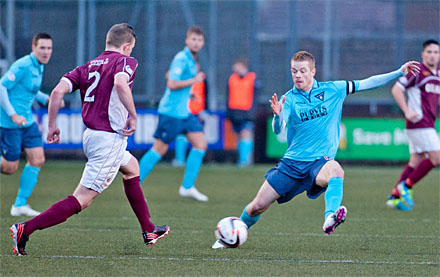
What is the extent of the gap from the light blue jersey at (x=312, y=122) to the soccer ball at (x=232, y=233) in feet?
2.47

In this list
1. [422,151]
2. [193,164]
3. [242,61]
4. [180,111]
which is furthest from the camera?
[242,61]

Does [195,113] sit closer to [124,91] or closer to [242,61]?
[242,61]

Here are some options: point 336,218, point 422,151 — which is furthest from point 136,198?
point 422,151

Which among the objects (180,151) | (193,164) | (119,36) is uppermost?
(119,36)

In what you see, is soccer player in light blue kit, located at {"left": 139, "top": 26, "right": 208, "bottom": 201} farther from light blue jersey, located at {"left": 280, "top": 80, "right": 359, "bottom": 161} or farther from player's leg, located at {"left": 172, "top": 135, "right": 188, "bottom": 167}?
player's leg, located at {"left": 172, "top": 135, "right": 188, "bottom": 167}

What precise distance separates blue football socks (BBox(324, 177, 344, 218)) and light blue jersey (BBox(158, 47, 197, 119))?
14.3 ft

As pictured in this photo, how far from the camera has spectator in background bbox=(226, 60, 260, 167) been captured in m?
16.4

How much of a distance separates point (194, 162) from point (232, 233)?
4.47m

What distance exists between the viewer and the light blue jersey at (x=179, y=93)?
10.1 m

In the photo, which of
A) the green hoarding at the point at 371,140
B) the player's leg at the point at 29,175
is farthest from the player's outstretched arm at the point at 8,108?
the green hoarding at the point at 371,140

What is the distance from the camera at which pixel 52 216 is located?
588 centimetres

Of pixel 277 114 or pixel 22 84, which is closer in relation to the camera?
pixel 277 114

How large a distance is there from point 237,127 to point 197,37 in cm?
663

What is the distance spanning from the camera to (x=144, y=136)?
54.4ft
